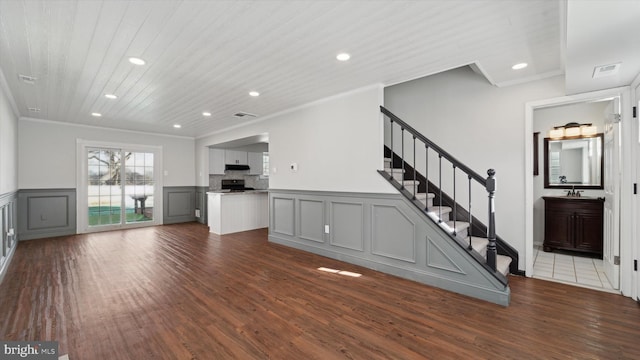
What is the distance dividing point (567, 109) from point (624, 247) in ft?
9.11

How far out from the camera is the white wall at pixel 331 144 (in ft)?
12.1

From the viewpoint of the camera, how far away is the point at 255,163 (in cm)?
897

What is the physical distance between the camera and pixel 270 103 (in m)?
4.47

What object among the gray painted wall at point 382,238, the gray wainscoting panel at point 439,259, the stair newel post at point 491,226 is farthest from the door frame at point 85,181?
the stair newel post at point 491,226

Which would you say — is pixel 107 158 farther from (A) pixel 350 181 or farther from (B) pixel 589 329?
(B) pixel 589 329

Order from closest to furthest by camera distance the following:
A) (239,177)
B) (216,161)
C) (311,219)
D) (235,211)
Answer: (311,219) < (235,211) < (216,161) < (239,177)

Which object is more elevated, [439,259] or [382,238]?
[382,238]

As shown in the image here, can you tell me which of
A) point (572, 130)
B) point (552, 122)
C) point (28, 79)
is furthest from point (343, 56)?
point (572, 130)

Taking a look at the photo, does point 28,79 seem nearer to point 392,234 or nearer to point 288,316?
point 288,316

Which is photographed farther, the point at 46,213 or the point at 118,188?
the point at 118,188

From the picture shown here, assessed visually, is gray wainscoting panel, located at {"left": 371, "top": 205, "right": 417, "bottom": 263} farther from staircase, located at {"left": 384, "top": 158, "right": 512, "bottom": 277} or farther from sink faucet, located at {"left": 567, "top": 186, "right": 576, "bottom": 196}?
sink faucet, located at {"left": 567, "top": 186, "right": 576, "bottom": 196}

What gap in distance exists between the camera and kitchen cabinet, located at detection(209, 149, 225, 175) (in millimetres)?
7894

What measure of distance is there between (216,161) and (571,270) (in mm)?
7868

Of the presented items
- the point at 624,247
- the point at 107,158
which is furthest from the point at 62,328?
the point at 107,158
